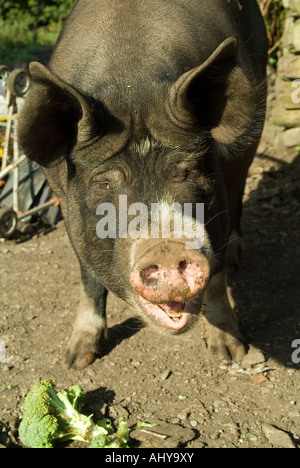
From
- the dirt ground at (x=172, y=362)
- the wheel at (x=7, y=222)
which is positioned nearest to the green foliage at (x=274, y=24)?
the dirt ground at (x=172, y=362)

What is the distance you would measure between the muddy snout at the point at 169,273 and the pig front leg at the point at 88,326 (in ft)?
4.90

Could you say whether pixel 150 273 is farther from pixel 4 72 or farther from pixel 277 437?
pixel 4 72

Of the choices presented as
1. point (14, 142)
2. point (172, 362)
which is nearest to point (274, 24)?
point (14, 142)

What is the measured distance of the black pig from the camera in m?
2.96

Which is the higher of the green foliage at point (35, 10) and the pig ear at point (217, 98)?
the pig ear at point (217, 98)

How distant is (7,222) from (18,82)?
1.35 metres

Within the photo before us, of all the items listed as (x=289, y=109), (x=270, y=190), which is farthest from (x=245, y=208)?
(x=289, y=109)

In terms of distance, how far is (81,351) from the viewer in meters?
4.29

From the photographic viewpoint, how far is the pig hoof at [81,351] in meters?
4.26

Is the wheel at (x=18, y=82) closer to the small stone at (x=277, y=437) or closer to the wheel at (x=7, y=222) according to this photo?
the wheel at (x=7, y=222)

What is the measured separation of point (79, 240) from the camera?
362 centimetres

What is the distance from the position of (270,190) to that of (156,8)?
3504mm

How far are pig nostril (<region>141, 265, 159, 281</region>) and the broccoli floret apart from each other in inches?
41.2
